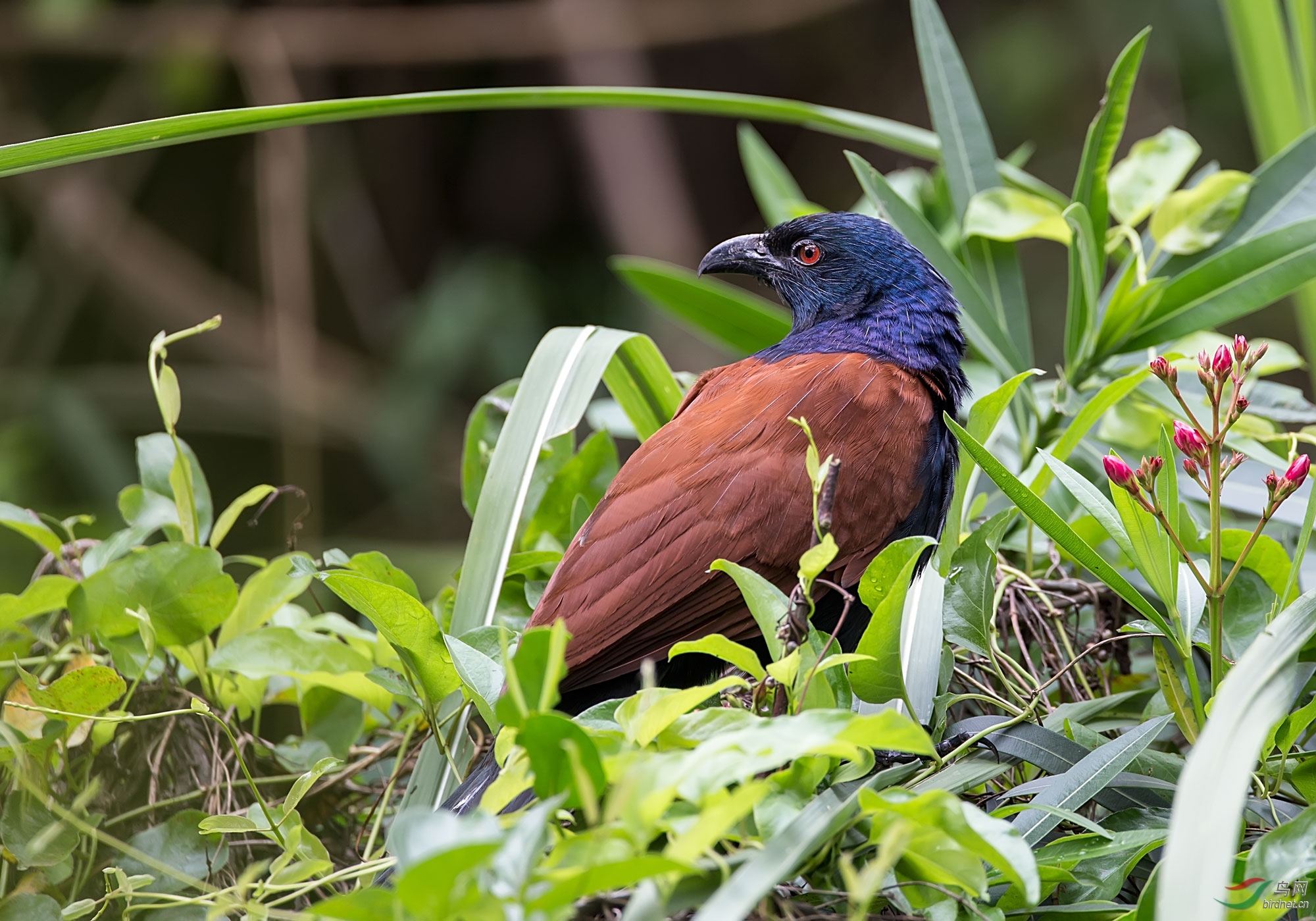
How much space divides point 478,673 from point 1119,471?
0.63m

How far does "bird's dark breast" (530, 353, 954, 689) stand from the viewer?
145cm

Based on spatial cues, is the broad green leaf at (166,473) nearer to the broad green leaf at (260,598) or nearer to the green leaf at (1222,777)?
the broad green leaf at (260,598)

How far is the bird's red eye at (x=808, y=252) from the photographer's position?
2.11m

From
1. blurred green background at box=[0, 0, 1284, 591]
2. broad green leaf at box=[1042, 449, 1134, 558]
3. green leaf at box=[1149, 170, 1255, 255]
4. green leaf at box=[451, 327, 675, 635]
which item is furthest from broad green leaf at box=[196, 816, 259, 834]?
blurred green background at box=[0, 0, 1284, 591]

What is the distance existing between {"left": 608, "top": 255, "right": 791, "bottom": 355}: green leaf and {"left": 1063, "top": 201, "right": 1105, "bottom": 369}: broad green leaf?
0.63 meters

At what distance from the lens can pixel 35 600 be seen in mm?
1378

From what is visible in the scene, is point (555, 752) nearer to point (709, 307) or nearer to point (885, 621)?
point (885, 621)

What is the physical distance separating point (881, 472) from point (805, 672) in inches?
28.0

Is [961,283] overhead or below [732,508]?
overhead

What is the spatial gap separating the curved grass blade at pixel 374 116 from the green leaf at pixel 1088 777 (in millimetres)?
1098

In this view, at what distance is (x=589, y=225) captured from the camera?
650 cm

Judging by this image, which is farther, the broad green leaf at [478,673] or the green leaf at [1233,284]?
the green leaf at [1233,284]

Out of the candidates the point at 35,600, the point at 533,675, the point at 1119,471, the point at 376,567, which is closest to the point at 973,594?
the point at 1119,471

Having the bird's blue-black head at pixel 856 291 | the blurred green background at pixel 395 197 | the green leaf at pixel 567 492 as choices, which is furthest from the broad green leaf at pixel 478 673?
the blurred green background at pixel 395 197
